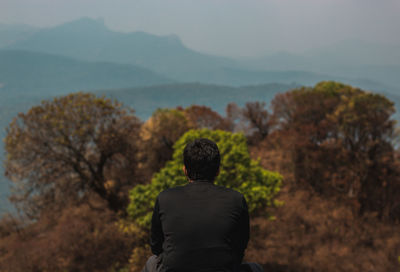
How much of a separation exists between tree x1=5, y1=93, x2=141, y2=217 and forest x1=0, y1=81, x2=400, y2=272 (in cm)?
8

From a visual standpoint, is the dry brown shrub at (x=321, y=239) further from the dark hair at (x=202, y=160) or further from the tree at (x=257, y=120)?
Answer: the dark hair at (x=202, y=160)

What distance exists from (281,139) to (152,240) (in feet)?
116

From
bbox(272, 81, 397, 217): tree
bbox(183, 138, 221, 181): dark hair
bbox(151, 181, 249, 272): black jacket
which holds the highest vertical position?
bbox(183, 138, 221, 181): dark hair

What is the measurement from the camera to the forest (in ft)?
51.9

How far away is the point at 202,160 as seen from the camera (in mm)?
2793

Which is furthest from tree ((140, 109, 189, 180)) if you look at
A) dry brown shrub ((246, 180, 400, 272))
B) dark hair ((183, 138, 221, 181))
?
dark hair ((183, 138, 221, 181))

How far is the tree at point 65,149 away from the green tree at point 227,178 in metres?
9.91

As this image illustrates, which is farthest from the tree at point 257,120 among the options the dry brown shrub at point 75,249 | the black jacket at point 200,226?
the black jacket at point 200,226

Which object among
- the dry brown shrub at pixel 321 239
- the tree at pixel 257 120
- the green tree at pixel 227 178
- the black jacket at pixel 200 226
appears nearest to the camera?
the black jacket at pixel 200 226

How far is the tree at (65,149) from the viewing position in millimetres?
20078

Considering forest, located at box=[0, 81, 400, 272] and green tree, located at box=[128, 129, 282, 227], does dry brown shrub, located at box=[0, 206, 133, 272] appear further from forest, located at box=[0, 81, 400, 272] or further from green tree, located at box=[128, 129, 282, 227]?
green tree, located at box=[128, 129, 282, 227]

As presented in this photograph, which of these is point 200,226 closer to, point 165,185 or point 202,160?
point 202,160

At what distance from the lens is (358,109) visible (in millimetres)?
27953

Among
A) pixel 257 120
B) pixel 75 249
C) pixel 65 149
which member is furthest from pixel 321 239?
pixel 257 120
